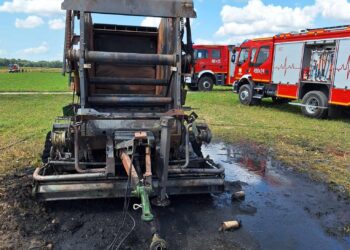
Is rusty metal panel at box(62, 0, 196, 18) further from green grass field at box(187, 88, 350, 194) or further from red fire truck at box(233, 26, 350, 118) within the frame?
red fire truck at box(233, 26, 350, 118)

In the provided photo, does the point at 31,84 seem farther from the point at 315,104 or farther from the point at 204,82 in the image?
the point at 315,104

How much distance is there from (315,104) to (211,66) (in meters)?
11.1

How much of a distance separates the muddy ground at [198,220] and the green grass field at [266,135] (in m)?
0.87

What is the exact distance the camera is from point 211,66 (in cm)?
2258

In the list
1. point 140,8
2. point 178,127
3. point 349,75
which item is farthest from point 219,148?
point 349,75

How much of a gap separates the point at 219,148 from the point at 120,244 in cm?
443

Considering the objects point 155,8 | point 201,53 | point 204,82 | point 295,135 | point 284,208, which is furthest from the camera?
point 204,82

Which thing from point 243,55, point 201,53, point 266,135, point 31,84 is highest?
point 201,53

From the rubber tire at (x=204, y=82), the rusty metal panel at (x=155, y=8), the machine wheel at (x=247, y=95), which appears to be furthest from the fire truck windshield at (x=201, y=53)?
the rusty metal panel at (x=155, y=8)

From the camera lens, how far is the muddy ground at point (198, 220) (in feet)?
12.0

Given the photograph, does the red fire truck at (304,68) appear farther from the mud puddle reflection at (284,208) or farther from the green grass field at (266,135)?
Result: the mud puddle reflection at (284,208)

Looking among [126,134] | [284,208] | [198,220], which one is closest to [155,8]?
[126,134]

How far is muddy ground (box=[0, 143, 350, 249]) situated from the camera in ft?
12.0

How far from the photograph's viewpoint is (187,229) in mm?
3941
